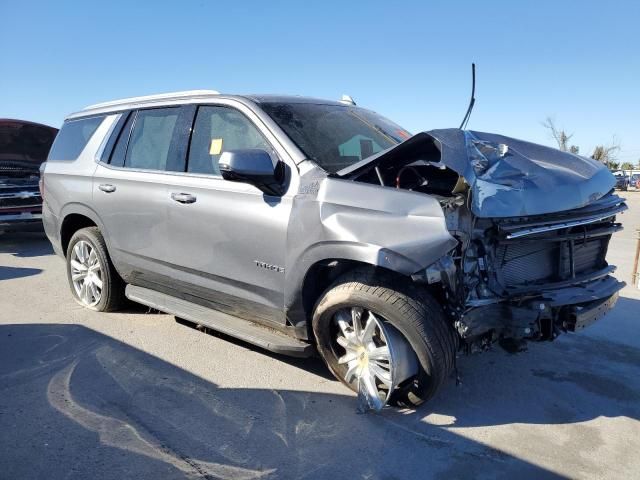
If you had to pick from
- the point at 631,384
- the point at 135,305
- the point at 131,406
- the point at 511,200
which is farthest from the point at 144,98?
the point at 631,384

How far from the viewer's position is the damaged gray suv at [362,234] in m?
2.90

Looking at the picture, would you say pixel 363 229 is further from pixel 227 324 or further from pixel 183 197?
pixel 183 197

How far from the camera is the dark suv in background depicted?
861cm

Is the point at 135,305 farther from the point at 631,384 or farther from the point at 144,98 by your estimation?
the point at 631,384

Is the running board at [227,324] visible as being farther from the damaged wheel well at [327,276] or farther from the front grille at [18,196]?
the front grille at [18,196]

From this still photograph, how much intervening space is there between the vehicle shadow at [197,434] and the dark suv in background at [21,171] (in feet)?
18.7

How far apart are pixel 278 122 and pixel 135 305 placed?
2.78 m

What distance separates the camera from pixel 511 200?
290cm

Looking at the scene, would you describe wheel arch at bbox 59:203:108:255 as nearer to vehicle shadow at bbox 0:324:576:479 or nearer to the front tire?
the front tire

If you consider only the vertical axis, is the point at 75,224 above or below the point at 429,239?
below

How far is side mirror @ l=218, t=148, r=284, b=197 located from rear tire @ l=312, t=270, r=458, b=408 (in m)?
0.76

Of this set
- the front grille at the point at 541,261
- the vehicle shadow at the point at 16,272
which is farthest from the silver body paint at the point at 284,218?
the vehicle shadow at the point at 16,272

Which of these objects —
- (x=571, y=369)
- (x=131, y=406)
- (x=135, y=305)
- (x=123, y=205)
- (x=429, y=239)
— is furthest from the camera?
(x=135, y=305)

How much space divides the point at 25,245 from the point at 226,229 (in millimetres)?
7275
